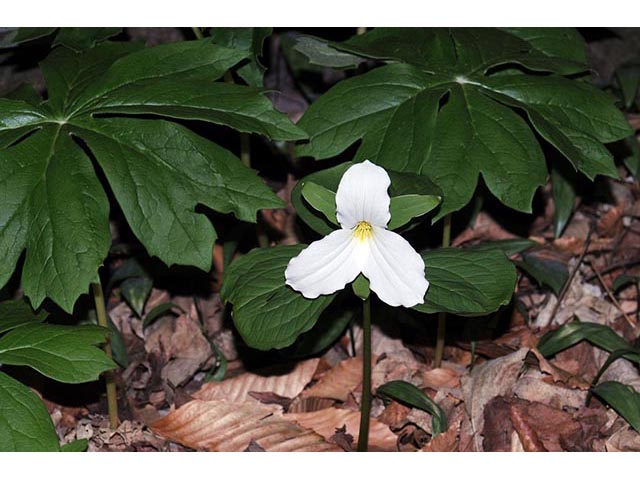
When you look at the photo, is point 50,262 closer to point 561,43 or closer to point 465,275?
point 465,275

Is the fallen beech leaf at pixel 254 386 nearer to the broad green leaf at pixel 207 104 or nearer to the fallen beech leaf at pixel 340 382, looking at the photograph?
the fallen beech leaf at pixel 340 382

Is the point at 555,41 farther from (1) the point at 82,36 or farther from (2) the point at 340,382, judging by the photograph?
(1) the point at 82,36

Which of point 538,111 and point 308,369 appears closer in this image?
point 538,111

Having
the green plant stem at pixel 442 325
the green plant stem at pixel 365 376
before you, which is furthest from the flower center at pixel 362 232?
the green plant stem at pixel 442 325

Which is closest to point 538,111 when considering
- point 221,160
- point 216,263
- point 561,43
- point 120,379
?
point 561,43

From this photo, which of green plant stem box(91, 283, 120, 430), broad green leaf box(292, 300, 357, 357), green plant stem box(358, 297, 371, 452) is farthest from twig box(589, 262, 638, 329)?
green plant stem box(91, 283, 120, 430)

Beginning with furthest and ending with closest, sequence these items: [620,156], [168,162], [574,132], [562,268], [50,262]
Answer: [620,156] < [562,268] < [574,132] < [168,162] < [50,262]

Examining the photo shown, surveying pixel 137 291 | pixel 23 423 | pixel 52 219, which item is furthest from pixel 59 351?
pixel 137 291

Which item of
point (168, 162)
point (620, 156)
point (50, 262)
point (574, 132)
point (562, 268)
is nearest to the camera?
point (50, 262)
